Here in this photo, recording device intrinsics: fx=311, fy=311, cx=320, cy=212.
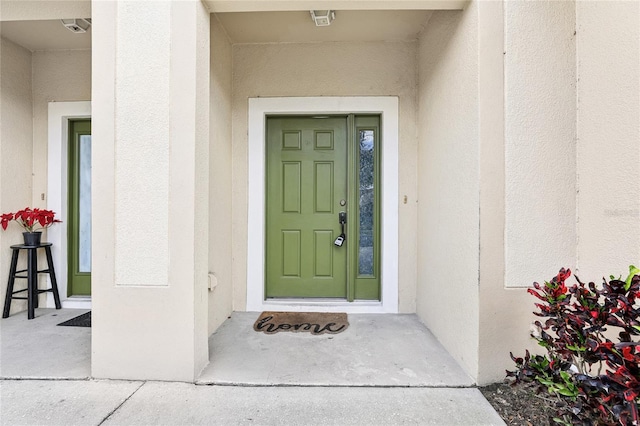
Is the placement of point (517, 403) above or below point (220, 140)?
below

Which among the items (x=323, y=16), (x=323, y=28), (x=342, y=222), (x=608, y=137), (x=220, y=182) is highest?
(x=323, y=28)

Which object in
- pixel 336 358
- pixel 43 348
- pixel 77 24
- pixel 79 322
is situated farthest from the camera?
pixel 79 322

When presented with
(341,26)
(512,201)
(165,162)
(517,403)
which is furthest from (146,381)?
(341,26)

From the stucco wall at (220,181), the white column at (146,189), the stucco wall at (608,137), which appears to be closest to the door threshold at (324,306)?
the stucco wall at (220,181)

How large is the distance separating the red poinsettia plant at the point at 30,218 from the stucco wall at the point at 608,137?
14.5 ft

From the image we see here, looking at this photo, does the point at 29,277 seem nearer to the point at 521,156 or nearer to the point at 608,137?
the point at 521,156

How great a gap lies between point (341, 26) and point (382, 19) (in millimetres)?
372

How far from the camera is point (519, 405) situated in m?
1.68

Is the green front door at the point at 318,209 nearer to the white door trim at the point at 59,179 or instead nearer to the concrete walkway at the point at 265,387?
the concrete walkway at the point at 265,387

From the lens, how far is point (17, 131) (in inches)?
122

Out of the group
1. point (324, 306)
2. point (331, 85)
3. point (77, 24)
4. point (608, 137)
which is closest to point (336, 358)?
point (324, 306)

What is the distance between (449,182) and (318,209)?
140cm

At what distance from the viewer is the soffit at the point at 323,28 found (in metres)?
2.68

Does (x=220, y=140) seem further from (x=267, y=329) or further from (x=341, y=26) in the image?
(x=267, y=329)
